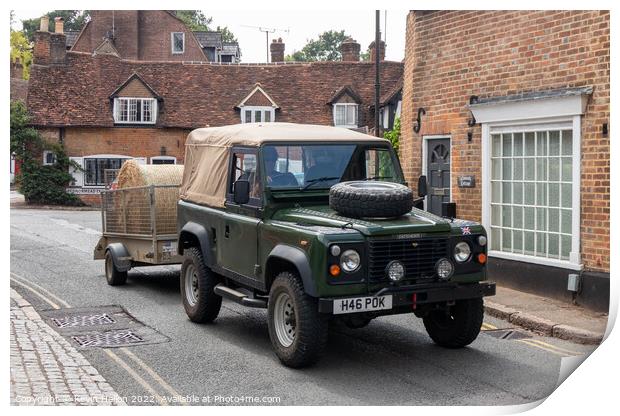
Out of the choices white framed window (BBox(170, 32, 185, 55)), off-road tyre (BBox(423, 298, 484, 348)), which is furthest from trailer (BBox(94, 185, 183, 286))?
off-road tyre (BBox(423, 298, 484, 348))

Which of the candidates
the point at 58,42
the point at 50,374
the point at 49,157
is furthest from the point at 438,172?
the point at 50,374

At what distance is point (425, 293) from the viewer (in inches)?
273

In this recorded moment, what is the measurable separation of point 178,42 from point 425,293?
172 inches

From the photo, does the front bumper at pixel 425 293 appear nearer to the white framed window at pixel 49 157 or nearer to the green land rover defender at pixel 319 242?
the green land rover defender at pixel 319 242

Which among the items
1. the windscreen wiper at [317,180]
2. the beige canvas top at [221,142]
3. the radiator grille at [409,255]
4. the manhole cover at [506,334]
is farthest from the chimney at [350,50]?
the manhole cover at [506,334]

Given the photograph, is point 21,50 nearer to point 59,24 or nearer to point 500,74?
point 59,24

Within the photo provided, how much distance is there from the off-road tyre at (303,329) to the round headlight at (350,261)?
0.41 meters

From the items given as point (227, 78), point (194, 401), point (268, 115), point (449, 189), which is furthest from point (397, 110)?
point (194, 401)

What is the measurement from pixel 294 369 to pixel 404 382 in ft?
3.06

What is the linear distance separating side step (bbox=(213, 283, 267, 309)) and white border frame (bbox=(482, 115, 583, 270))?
355cm

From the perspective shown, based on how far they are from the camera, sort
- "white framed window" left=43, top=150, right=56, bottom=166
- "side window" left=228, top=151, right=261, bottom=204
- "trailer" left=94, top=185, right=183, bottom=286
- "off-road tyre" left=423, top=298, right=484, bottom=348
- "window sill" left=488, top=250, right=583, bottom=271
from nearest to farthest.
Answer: "off-road tyre" left=423, top=298, right=484, bottom=348 → "side window" left=228, top=151, right=261, bottom=204 → "white framed window" left=43, top=150, right=56, bottom=166 → "window sill" left=488, top=250, right=583, bottom=271 → "trailer" left=94, top=185, right=183, bottom=286

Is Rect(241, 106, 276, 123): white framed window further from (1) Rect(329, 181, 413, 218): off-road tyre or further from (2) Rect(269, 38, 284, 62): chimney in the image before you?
(1) Rect(329, 181, 413, 218): off-road tyre

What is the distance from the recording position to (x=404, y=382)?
6.65m

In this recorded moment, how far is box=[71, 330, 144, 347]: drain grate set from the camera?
7871 millimetres
